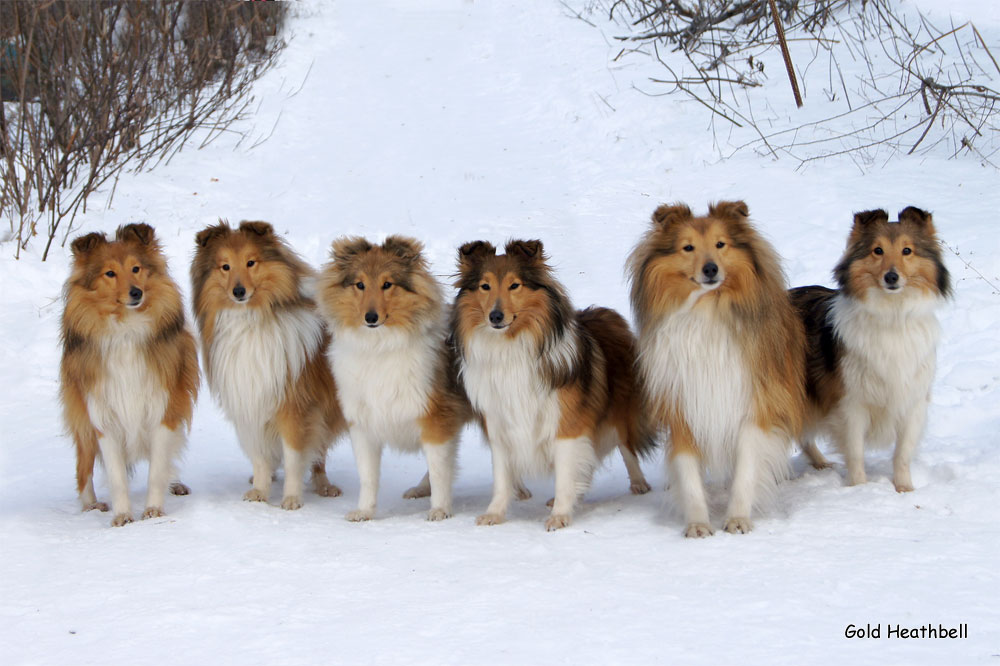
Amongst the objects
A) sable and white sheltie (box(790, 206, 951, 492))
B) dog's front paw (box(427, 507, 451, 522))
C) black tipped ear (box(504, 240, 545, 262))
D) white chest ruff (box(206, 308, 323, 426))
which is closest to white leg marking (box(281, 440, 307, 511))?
white chest ruff (box(206, 308, 323, 426))

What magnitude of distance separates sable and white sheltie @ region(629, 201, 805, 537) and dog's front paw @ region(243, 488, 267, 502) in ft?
8.36

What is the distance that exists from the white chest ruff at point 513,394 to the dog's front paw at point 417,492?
1.12 meters

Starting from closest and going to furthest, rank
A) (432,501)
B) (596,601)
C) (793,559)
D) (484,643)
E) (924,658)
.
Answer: (924,658), (484,643), (596,601), (793,559), (432,501)

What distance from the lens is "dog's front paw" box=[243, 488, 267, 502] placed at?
627cm

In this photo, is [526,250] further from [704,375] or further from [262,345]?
[262,345]

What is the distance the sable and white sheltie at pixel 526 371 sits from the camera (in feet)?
18.4

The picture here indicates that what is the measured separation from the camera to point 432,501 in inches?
236

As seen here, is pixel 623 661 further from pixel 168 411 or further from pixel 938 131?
pixel 938 131

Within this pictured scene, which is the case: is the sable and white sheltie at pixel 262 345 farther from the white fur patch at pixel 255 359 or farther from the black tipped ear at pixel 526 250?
the black tipped ear at pixel 526 250

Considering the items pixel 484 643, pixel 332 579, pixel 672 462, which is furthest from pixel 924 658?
pixel 332 579

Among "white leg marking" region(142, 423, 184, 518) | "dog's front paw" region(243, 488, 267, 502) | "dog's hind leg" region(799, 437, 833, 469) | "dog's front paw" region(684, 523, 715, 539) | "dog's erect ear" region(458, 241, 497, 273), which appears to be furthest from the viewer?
"dog's hind leg" region(799, 437, 833, 469)

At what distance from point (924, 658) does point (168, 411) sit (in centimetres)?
437

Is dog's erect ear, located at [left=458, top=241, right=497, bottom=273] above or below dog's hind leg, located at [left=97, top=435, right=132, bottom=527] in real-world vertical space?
above

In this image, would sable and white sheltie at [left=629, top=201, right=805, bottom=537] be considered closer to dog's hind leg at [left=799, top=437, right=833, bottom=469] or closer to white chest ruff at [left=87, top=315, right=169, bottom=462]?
dog's hind leg at [left=799, top=437, right=833, bottom=469]
